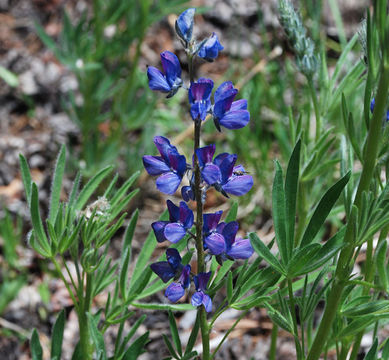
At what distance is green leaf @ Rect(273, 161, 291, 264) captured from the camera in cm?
154

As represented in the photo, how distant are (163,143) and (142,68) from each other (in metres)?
3.10

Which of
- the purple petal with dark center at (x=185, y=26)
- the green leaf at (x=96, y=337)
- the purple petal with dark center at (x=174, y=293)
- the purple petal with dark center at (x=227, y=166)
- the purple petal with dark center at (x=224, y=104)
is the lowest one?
the green leaf at (x=96, y=337)

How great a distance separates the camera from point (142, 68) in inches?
179

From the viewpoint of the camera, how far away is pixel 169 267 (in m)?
1.60

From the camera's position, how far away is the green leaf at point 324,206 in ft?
4.90

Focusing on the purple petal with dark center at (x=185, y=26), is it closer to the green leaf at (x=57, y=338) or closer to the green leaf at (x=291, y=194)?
the green leaf at (x=291, y=194)

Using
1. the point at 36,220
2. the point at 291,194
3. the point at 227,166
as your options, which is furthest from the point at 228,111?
the point at 36,220

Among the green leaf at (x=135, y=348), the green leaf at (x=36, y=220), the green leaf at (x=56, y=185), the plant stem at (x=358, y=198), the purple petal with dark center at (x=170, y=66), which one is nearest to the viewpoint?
the plant stem at (x=358, y=198)

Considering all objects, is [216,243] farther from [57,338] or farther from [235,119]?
[57,338]

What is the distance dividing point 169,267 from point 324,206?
1.39 feet

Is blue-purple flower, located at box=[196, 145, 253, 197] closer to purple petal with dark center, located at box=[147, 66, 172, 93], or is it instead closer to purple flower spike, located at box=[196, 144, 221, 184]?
purple flower spike, located at box=[196, 144, 221, 184]

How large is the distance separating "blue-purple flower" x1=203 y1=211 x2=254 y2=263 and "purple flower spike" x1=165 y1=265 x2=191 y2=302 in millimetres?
84

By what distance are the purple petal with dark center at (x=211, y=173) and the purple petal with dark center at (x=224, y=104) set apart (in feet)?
0.40

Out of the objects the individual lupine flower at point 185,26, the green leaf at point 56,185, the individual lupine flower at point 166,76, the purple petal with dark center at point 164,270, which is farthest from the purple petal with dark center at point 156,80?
the green leaf at point 56,185
